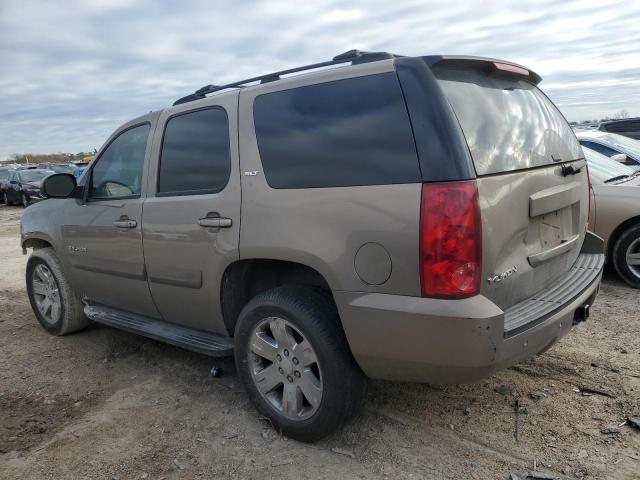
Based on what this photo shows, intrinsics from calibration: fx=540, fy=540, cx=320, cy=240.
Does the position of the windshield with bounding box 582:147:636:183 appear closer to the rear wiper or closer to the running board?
the rear wiper

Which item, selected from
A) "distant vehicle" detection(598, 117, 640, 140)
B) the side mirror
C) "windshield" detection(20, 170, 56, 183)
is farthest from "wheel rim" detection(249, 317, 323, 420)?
"windshield" detection(20, 170, 56, 183)

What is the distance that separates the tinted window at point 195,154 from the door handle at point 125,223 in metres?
0.33

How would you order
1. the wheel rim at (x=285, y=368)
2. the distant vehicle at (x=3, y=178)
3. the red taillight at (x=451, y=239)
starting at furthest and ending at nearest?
the distant vehicle at (x=3, y=178)
the wheel rim at (x=285, y=368)
the red taillight at (x=451, y=239)

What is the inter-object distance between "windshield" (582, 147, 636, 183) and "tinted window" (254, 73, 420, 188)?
423cm

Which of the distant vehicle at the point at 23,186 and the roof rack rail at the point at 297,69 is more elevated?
the roof rack rail at the point at 297,69

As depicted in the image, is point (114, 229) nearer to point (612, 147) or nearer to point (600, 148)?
point (600, 148)

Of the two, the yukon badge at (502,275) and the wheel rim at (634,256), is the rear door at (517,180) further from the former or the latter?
the wheel rim at (634,256)

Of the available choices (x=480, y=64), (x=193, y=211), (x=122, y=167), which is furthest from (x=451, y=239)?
(x=122, y=167)

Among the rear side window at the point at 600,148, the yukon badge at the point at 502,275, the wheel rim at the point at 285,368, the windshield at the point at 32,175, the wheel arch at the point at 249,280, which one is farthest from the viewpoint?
the windshield at the point at 32,175

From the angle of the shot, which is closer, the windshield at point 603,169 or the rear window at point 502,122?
the rear window at point 502,122

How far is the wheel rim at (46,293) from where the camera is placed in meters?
5.08

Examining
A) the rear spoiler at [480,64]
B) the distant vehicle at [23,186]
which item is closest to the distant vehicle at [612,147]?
the rear spoiler at [480,64]

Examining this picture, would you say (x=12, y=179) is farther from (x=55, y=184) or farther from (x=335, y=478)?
(x=335, y=478)

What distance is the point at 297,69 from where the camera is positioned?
324 cm
